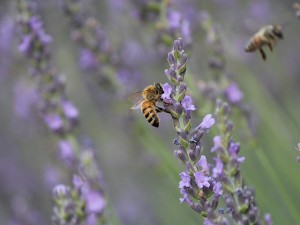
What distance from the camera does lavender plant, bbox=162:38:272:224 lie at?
1992 millimetres

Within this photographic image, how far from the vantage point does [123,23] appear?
19.3ft

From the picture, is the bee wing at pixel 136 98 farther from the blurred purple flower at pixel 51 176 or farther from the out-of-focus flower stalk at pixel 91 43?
the blurred purple flower at pixel 51 176

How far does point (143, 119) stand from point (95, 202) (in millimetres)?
1570

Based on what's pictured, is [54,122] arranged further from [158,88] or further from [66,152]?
[158,88]

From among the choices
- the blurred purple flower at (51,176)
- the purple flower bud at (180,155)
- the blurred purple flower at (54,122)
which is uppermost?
the blurred purple flower at (51,176)

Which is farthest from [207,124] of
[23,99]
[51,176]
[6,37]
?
[6,37]

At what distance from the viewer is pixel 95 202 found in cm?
291

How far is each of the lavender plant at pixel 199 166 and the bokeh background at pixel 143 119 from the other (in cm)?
99

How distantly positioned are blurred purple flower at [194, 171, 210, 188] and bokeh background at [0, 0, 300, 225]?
119 cm

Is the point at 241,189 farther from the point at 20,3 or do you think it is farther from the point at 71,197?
the point at 20,3

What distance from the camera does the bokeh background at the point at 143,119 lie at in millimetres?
4016

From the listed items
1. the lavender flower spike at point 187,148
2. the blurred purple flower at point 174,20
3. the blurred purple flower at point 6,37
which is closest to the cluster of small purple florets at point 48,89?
the blurred purple flower at point 174,20

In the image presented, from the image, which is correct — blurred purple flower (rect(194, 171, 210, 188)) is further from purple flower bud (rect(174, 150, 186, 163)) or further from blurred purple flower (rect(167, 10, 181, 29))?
blurred purple flower (rect(167, 10, 181, 29))

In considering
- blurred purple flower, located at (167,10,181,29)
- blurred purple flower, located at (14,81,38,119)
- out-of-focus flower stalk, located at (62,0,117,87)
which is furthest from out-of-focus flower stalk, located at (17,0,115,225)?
blurred purple flower, located at (14,81,38,119)
